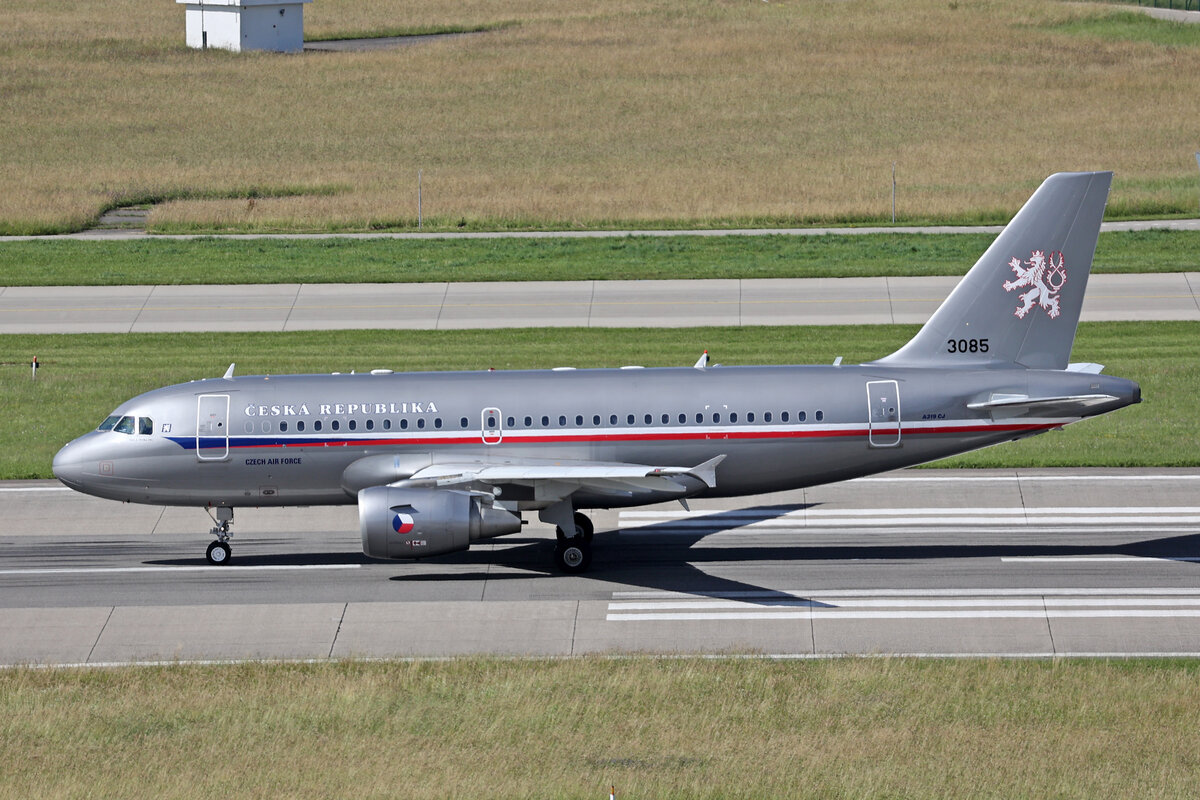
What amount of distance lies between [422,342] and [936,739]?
92.6 ft

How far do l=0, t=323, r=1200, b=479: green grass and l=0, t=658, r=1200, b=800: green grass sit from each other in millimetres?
14110

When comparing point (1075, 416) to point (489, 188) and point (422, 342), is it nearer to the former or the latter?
point (422, 342)

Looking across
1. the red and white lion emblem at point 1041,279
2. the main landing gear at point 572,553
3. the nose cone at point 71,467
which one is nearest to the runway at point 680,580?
the main landing gear at point 572,553

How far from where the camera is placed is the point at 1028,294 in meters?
31.0

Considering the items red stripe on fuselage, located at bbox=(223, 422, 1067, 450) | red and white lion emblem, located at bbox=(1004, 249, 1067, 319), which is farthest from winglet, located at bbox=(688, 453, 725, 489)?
red and white lion emblem, located at bbox=(1004, 249, 1067, 319)

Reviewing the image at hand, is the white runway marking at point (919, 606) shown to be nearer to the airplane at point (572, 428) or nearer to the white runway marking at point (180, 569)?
the airplane at point (572, 428)

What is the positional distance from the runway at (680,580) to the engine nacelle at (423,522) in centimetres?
113

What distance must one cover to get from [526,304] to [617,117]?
146 ft

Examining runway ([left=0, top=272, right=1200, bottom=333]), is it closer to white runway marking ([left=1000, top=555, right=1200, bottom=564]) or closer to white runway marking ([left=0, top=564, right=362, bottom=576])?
white runway marking ([left=1000, top=555, right=1200, bottom=564])

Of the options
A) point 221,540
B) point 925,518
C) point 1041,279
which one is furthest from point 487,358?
point 1041,279

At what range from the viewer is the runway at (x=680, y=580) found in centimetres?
2658

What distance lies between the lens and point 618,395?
1189 inches

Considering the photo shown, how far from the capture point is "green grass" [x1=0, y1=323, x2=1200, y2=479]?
3834 centimetres

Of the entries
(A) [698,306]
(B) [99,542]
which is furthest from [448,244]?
(B) [99,542]
